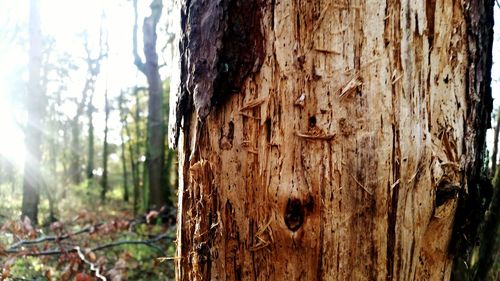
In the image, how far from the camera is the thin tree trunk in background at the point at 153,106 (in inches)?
382

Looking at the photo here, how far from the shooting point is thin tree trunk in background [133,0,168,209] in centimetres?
971

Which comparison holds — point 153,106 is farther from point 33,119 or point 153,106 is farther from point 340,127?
point 340,127

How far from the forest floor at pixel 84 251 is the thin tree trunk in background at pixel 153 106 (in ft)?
3.03

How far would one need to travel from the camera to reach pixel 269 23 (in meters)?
0.94

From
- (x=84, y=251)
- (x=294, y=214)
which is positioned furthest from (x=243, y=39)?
(x=84, y=251)

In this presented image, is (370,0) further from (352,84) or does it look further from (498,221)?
(498,221)

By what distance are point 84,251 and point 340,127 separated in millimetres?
5400

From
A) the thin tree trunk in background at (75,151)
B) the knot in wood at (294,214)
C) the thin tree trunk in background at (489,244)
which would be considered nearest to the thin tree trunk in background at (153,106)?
the thin tree trunk in background at (489,244)

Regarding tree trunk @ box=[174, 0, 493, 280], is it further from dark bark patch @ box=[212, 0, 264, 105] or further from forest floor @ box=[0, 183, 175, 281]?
forest floor @ box=[0, 183, 175, 281]

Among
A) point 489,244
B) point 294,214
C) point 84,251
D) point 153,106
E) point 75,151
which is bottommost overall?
point 84,251

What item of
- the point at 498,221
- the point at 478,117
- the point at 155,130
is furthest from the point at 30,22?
the point at 478,117

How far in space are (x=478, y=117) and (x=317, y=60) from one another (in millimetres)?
428

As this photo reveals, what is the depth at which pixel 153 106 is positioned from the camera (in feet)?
34.4

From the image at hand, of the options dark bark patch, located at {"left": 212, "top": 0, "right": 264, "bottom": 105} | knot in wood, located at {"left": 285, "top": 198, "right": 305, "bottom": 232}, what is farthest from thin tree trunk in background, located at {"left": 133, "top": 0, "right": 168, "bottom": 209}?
knot in wood, located at {"left": 285, "top": 198, "right": 305, "bottom": 232}
